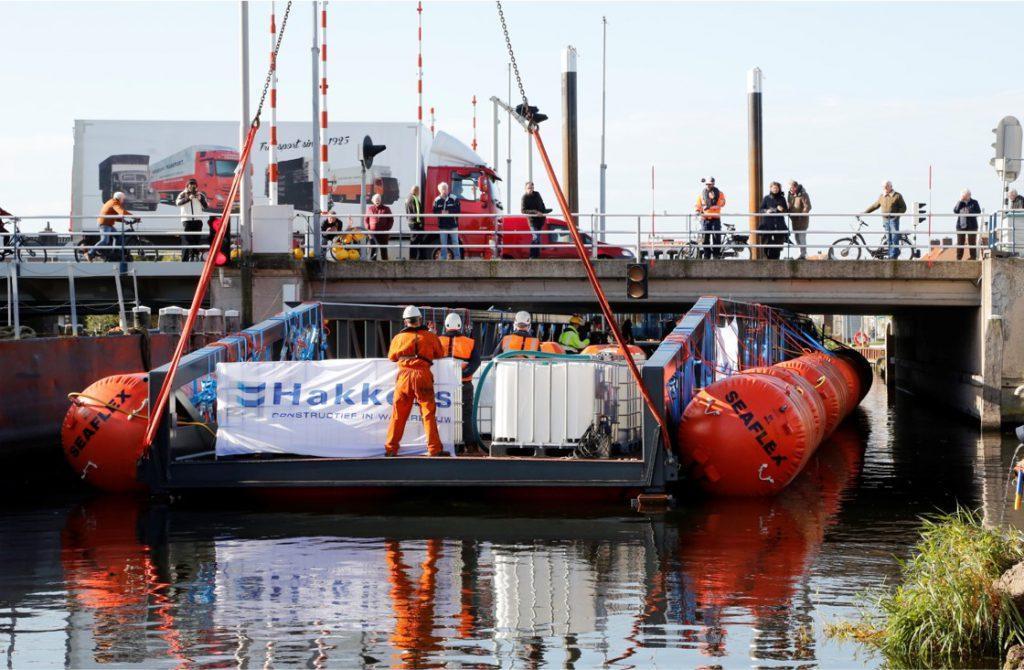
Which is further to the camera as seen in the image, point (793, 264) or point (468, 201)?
point (468, 201)

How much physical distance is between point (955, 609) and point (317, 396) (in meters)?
8.93

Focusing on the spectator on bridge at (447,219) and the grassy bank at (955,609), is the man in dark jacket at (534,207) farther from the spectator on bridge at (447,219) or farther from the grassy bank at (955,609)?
the grassy bank at (955,609)

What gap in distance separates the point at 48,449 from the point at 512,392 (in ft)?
27.0

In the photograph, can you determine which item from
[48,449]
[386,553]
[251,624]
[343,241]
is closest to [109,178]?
[343,241]

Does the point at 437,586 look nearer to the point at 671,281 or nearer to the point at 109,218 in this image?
the point at 671,281

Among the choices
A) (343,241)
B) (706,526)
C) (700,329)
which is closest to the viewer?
(706,526)

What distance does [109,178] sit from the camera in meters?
→ 35.5

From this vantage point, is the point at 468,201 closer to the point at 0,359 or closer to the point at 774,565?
the point at 0,359

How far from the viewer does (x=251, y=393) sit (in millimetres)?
15844

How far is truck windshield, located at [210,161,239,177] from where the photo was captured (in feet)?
116

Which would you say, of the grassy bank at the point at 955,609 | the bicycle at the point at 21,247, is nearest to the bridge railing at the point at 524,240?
the bicycle at the point at 21,247

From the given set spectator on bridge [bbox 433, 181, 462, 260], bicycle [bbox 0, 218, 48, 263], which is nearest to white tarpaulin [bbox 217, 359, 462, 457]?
bicycle [bbox 0, 218, 48, 263]

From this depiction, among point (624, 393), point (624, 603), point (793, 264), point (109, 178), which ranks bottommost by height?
point (624, 603)

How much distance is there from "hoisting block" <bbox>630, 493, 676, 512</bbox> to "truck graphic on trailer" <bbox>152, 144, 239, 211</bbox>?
22.5 meters
